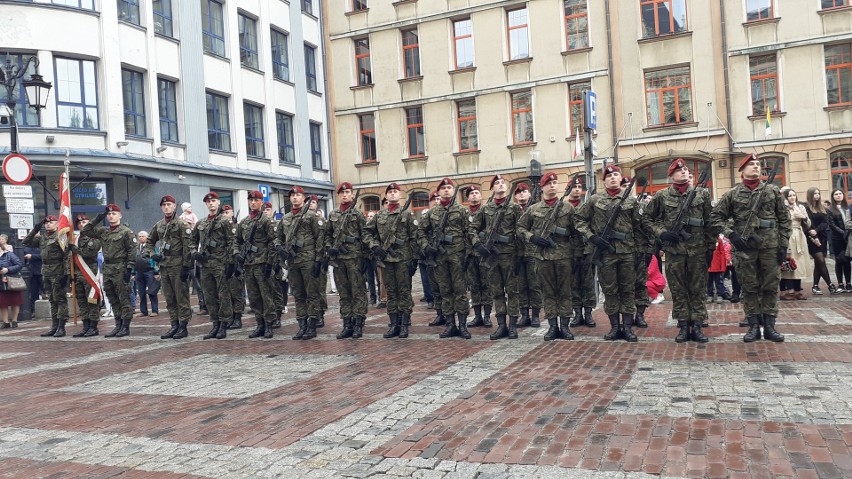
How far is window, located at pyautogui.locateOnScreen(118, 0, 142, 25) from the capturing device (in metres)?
20.8

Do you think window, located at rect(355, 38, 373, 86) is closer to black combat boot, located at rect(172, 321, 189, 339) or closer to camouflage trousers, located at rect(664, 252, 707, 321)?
black combat boot, located at rect(172, 321, 189, 339)

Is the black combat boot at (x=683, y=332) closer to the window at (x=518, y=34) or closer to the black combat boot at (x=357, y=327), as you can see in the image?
the black combat boot at (x=357, y=327)

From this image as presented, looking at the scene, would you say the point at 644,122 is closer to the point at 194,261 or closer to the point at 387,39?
the point at 387,39

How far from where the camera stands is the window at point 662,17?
24.2m

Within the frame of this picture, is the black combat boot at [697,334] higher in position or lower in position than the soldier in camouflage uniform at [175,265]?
lower

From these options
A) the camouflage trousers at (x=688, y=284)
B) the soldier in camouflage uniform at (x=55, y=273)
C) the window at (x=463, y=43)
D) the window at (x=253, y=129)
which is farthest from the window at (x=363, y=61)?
the camouflage trousers at (x=688, y=284)

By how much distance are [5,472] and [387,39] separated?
26.5 m

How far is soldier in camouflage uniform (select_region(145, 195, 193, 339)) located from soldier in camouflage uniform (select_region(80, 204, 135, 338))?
690mm

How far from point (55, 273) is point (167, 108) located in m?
11.2

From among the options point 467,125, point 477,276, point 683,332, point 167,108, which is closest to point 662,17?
point 467,125

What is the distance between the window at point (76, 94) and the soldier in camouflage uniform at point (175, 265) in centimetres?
1044

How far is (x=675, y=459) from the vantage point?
13.2ft

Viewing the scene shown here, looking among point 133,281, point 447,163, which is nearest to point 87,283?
point 133,281

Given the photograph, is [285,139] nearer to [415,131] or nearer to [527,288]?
[415,131]
